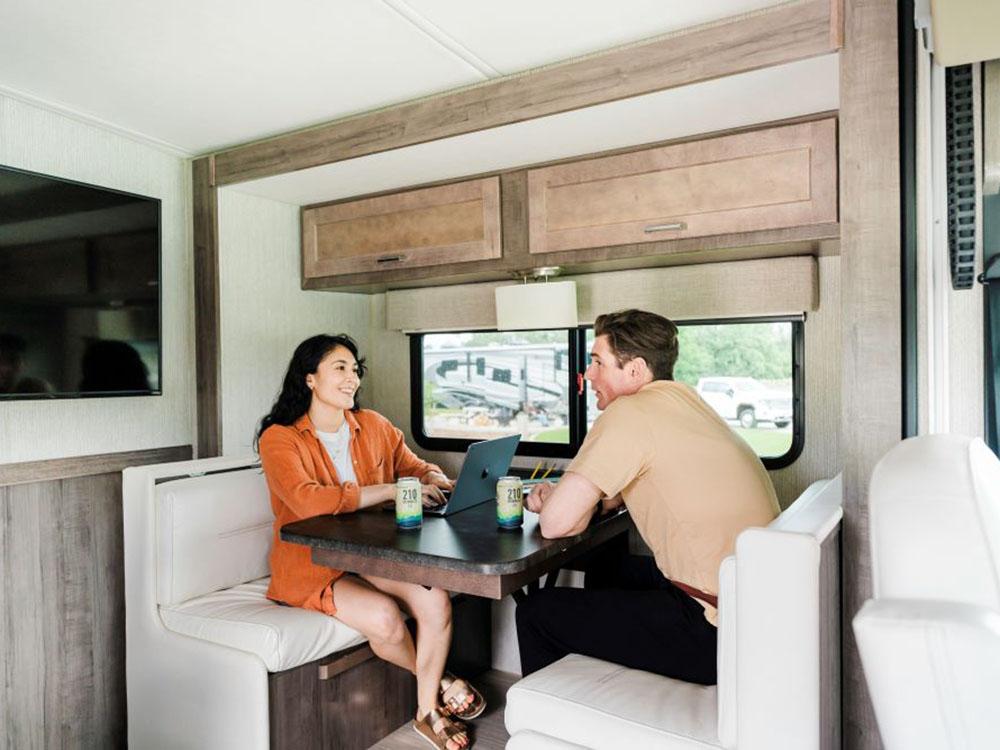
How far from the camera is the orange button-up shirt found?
2.36 metres

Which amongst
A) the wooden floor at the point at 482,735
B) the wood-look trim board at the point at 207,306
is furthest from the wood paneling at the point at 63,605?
the wooden floor at the point at 482,735

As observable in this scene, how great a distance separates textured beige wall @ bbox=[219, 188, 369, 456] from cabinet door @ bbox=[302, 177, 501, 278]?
0.12 meters

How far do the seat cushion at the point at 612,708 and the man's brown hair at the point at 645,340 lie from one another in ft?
2.91

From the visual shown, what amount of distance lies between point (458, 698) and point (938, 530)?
77.0 inches

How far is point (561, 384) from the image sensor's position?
131 inches

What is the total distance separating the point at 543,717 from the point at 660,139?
188 centimetres

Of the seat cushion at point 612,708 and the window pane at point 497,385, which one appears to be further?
the window pane at point 497,385

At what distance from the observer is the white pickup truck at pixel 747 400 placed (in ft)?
9.34

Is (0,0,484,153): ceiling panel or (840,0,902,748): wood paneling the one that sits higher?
(0,0,484,153): ceiling panel

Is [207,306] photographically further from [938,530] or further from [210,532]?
[938,530]

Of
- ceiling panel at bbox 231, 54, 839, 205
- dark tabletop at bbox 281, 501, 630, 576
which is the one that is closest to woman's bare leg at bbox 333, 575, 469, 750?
dark tabletop at bbox 281, 501, 630, 576

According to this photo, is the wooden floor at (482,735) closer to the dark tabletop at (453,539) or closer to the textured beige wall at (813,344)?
the dark tabletop at (453,539)

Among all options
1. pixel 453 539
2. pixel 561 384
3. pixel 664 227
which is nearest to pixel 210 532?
pixel 453 539

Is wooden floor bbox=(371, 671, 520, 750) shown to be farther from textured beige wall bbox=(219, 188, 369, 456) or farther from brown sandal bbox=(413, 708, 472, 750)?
textured beige wall bbox=(219, 188, 369, 456)
